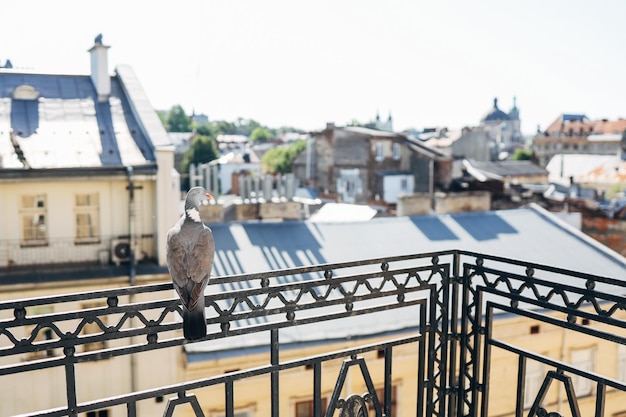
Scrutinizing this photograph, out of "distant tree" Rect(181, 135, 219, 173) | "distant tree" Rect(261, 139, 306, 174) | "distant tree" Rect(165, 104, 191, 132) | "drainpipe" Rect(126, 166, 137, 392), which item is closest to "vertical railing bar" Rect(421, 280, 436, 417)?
"drainpipe" Rect(126, 166, 137, 392)

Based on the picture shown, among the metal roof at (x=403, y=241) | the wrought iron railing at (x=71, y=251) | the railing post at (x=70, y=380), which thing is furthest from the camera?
the metal roof at (x=403, y=241)

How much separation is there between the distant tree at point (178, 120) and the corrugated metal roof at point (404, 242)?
225 feet

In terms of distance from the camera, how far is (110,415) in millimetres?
9359

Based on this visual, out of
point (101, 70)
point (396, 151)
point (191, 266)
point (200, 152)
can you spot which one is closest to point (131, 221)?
point (101, 70)

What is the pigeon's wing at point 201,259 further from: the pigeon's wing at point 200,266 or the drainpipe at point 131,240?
the drainpipe at point 131,240

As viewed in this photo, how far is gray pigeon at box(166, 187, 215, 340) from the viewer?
3.02 meters

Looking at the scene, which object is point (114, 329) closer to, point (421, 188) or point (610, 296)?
point (610, 296)

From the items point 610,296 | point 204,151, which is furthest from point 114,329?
point 204,151

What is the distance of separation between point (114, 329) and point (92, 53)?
37.5ft

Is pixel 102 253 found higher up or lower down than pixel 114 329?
lower down

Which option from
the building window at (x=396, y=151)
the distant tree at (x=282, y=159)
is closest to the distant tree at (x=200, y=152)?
the distant tree at (x=282, y=159)

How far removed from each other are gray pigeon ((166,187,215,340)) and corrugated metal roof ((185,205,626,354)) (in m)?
6.78

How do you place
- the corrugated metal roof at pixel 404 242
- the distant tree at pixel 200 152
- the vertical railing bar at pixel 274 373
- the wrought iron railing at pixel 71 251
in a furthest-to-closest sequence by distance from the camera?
the distant tree at pixel 200 152 → the corrugated metal roof at pixel 404 242 → the wrought iron railing at pixel 71 251 → the vertical railing bar at pixel 274 373

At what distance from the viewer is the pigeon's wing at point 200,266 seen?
3.02 meters
